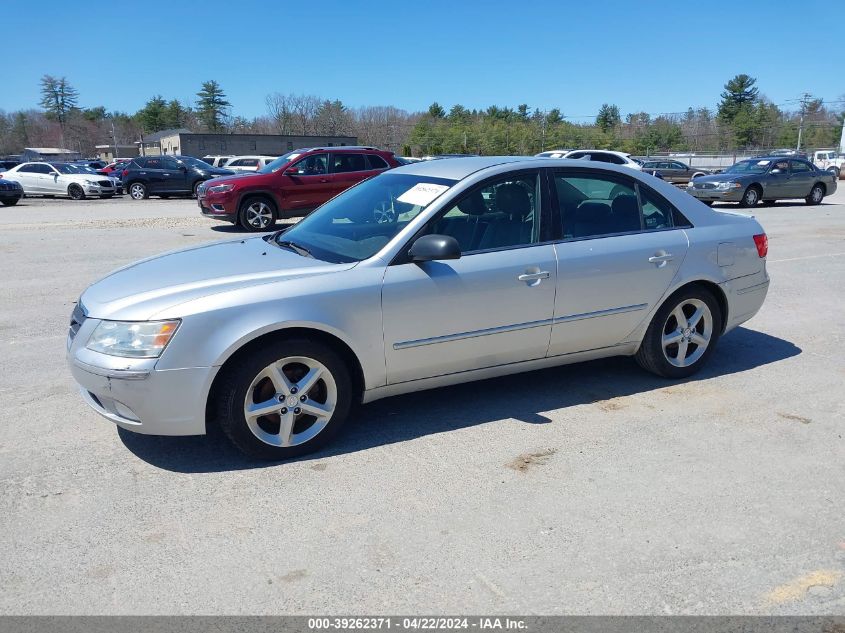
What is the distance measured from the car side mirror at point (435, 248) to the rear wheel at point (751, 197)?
19848mm

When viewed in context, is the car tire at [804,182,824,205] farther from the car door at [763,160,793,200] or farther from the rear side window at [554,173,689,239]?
the rear side window at [554,173,689,239]

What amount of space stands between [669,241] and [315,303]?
8.83 feet

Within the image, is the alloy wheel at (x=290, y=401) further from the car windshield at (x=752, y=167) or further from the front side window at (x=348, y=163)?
the car windshield at (x=752, y=167)

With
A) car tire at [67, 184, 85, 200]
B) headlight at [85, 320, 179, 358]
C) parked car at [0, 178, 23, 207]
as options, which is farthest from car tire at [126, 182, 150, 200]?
headlight at [85, 320, 179, 358]

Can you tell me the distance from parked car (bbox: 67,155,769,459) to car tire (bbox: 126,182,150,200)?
78.4 feet

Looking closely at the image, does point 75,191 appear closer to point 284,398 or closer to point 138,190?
point 138,190

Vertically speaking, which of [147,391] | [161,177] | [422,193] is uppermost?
[161,177]

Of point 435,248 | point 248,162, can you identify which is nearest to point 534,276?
point 435,248

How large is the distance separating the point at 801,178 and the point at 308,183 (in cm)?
1622

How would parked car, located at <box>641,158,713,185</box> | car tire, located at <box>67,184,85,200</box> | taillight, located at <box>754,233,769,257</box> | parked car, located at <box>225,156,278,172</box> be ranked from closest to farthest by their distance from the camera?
1. taillight, located at <box>754,233,769,257</box>
2. car tire, located at <box>67,184,85,200</box>
3. parked car, located at <box>225,156,278,172</box>
4. parked car, located at <box>641,158,713,185</box>

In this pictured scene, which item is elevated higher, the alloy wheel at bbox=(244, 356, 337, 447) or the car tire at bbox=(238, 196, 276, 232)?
the car tire at bbox=(238, 196, 276, 232)

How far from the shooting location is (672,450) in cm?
413

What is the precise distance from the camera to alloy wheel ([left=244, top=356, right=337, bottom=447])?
383cm

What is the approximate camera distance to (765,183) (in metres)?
21.6
